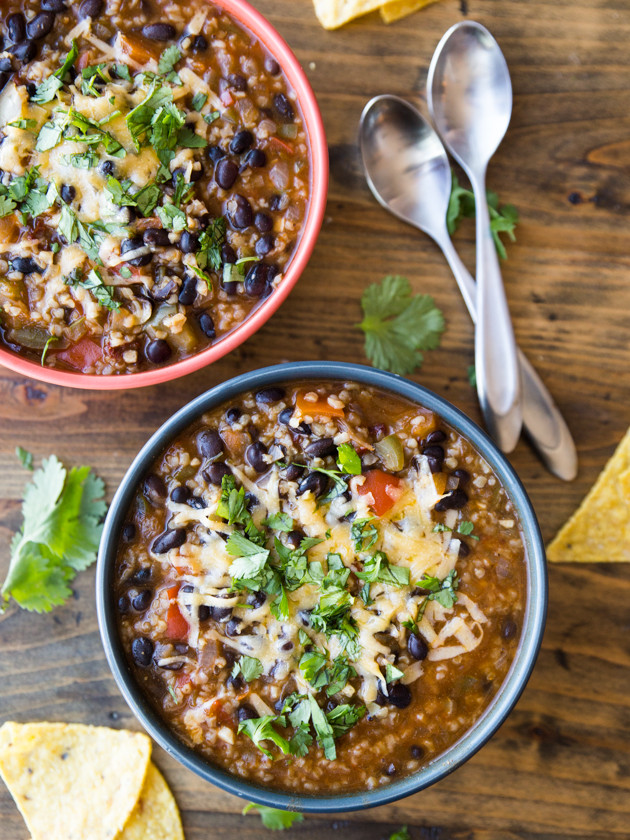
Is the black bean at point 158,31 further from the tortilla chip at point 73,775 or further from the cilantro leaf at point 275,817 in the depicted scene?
the cilantro leaf at point 275,817

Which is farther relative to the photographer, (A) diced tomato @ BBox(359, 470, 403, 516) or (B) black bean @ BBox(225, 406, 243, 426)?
(B) black bean @ BBox(225, 406, 243, 426)

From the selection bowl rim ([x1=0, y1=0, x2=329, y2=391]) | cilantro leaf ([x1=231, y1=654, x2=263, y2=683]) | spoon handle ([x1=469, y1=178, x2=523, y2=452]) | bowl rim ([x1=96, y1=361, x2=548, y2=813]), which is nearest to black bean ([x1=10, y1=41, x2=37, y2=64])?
bowl rim ([x1=0, y1=0, x2=329, y2=391])

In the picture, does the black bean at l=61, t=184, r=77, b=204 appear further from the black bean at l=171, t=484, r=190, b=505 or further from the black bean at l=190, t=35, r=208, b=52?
the black bean at l=171, t=484, r=190, b=505

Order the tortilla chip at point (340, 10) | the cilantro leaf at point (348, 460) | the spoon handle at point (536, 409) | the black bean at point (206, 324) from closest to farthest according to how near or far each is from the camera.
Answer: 1. the cilantro leaf at point (348, 460)
2. the black bean at point (206, 324)
3. the tortilla chip at point (340, 10)
4. the spoon handle at point (536, 409)

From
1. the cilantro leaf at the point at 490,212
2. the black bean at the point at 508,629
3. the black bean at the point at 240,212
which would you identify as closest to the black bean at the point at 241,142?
the black bean at the point at 240,212

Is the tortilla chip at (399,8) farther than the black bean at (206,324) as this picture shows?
Yes

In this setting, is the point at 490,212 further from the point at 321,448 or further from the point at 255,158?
the point at 321,448

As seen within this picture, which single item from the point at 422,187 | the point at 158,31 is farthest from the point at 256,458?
the point at 158,31
